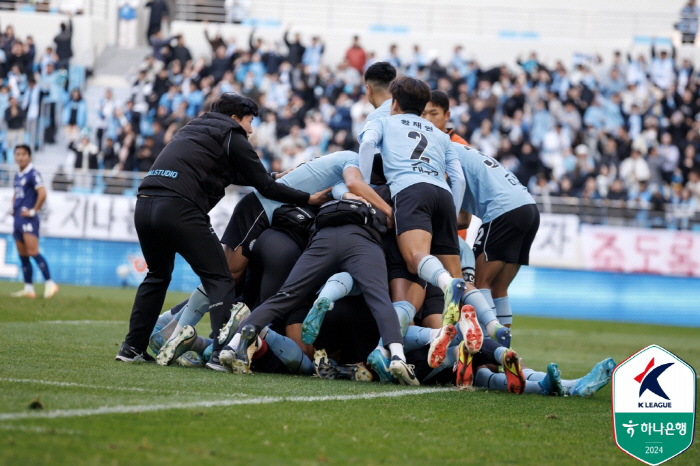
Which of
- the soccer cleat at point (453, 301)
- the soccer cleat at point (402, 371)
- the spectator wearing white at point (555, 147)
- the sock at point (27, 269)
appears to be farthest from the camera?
the spectator wearing white at point (555, 147)

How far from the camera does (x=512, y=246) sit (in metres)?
7.68

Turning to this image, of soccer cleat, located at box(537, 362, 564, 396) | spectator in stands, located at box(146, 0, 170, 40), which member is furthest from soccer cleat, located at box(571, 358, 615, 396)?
spectator in stands, located at box(146, 0, 170, 40)

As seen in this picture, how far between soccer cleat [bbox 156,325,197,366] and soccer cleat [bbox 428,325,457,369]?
1.73 m

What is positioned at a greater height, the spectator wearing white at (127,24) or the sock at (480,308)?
the spectator wearing white at (127,24)

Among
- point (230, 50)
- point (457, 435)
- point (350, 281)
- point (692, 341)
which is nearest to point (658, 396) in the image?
point (457, 435)

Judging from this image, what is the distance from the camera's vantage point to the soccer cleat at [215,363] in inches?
244

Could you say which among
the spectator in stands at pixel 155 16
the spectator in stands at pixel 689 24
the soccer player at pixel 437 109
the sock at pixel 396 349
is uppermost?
the spectator in stands at pixel 689 24


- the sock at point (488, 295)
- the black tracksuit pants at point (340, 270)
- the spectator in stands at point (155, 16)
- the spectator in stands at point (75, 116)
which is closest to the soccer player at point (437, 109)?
the sock at point (488, 295)

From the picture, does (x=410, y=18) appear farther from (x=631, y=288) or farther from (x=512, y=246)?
(x=512, y=246)

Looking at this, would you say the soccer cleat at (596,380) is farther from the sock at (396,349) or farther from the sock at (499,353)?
the sock at (396,349)

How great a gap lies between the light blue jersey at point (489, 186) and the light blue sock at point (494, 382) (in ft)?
6.16

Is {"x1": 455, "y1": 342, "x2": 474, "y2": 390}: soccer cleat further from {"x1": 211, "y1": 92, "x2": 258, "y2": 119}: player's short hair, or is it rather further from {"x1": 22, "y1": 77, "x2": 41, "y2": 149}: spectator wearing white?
{"x1": 22, "y1": 77, "x2": 41, "y2": 149}: spectator wearing white

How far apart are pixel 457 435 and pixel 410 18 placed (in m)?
25.7

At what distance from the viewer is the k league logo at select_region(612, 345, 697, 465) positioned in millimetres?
3902
